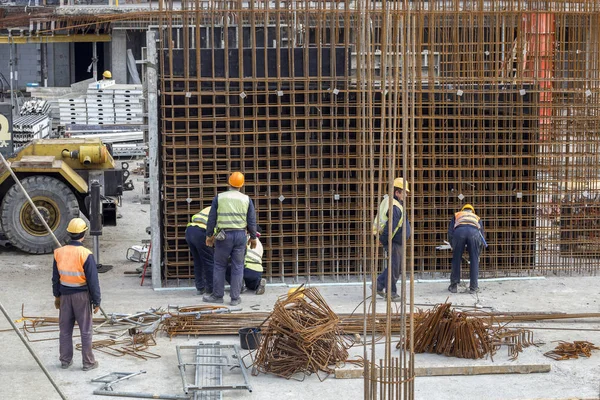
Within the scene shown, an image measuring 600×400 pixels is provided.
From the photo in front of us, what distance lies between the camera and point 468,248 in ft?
42.3

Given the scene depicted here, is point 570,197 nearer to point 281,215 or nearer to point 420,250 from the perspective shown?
point 420,250

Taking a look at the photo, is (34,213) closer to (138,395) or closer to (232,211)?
(232,211)

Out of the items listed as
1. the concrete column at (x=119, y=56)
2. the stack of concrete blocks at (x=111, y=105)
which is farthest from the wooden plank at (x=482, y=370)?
the concrete column at (x=119, y=56)

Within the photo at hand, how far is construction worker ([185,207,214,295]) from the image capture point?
12.6m

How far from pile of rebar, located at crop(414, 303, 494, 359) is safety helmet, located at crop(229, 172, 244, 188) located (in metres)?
3.06

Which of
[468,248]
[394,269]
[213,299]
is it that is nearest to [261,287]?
[213,299]

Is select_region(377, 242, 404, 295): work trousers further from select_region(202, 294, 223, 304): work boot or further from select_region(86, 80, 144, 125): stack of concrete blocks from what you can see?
select_region(86, 80, 144, 125): stack of concrete blocks

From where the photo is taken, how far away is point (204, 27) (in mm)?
13312

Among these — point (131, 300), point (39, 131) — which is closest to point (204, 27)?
point (131, 300)

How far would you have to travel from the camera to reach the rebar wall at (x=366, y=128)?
13203 millimetres

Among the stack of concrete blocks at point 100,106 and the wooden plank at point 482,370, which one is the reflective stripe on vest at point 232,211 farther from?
the stack of concrete blocks at point 100,106

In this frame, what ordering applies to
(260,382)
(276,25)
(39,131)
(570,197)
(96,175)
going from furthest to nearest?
(39,131)
(96,175)
(570,197)
(276,25)
(260,382)

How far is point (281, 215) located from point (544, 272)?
149 inches

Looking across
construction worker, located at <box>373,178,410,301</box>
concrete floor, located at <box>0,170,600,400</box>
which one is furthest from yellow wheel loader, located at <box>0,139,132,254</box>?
construction worker, located at <box>373,178,410,301</box>
